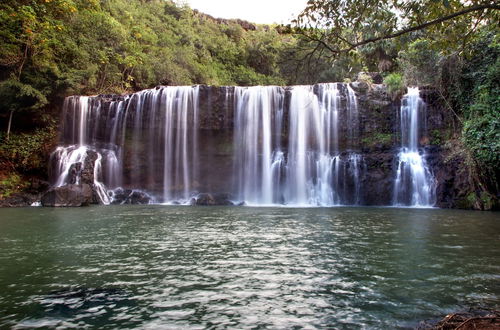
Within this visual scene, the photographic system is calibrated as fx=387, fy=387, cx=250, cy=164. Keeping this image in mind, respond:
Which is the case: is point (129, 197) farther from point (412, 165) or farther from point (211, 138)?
point (412, 165)

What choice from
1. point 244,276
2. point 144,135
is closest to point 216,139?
point 144,135

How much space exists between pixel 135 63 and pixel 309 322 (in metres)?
27.6

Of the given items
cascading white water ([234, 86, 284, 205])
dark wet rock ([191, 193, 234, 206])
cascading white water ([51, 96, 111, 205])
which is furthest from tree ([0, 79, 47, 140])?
cascading white water ([234, 86, 284, 205])

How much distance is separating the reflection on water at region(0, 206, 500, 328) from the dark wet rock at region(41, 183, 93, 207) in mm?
8251

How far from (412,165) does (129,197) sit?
50.6 feet

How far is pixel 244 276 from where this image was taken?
5.59 metres

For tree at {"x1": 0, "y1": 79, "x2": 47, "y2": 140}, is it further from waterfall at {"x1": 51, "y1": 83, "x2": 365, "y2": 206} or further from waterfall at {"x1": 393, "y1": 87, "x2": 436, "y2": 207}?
waterfall at {"x1": 393, "y1": 87, "x2": 436, "y2": 207}

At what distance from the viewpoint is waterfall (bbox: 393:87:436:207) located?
62.3 feet

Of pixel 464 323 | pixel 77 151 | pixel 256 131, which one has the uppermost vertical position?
pixel 256 131

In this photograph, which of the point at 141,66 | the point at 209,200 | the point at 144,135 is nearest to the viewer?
the point at 209,200

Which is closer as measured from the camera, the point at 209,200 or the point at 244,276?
the point at 244,276

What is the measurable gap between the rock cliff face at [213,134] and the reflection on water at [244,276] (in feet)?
41.0

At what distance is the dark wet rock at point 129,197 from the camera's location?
21641 millimetres

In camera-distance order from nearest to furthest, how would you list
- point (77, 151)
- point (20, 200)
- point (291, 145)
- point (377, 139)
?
point (20, 200) < point (377, 139) < point (77, 151) < point (291, 145)
